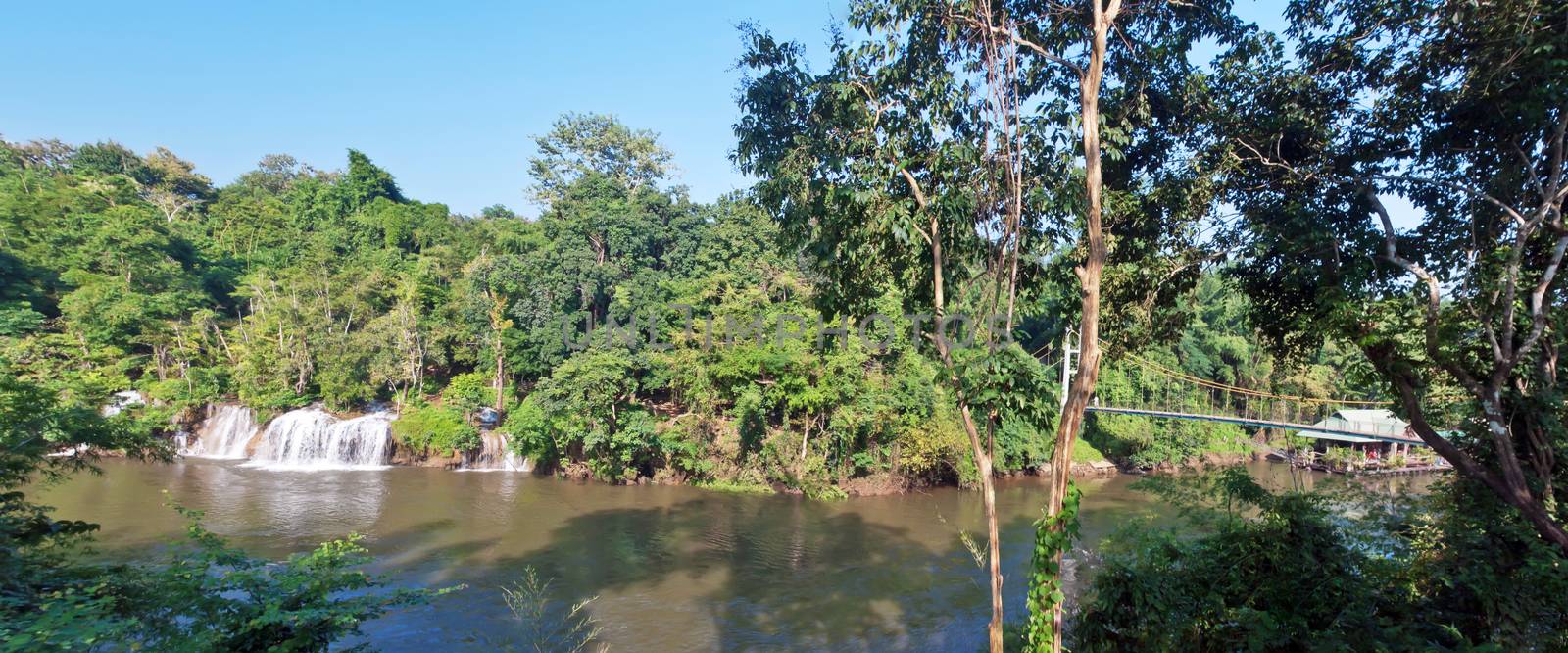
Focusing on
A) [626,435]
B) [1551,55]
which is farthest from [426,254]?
[1551,55]

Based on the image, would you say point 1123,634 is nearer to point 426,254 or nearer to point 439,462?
point 439,462

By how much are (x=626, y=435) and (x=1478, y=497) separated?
543 inches

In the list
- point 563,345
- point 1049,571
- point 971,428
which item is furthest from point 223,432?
point 1049,571

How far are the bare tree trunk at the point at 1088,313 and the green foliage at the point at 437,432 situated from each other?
17.3m

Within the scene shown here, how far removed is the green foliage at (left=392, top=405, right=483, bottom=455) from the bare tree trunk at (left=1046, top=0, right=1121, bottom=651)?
17286mm

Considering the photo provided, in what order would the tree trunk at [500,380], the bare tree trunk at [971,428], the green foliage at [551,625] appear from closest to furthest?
the bare tree trunk at [971,428]
the green foliage at [551,625]
the tree trunk at [500,380]

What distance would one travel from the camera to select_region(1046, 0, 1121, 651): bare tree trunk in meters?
3.83

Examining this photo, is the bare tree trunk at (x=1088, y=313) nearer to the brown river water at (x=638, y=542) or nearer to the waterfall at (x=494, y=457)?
the brown river water at (x=638, y=542)

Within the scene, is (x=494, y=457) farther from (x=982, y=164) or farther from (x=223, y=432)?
(x=982, y=164)

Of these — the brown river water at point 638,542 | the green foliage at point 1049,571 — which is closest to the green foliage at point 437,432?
the brown river water at point 638,542

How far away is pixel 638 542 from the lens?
40.2 feet

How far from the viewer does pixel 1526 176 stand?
4.83 metres

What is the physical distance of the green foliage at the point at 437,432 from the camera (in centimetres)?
1780

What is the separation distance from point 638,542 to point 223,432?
1477 cm
